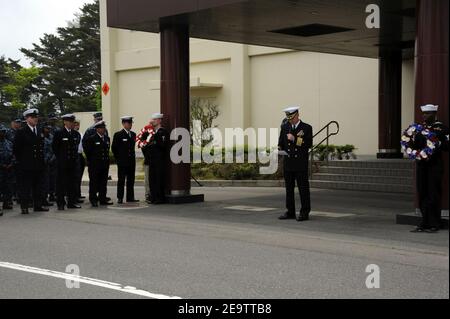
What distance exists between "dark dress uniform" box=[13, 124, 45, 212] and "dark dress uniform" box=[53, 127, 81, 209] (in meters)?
0.40

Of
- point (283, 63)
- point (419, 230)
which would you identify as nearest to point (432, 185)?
point (419, 230)

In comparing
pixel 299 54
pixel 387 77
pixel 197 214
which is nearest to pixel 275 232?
pixel 197 214

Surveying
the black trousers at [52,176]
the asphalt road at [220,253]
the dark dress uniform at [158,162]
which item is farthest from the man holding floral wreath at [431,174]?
the black trousers at [52,176]

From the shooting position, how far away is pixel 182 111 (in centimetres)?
1491

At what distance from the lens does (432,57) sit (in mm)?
10586

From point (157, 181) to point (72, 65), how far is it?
55689 mm

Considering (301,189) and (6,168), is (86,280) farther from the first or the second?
(6,168)

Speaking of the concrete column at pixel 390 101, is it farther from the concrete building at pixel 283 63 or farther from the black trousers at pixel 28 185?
the black trousers at pixel 28 185

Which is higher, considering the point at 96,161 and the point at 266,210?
the point at 96,161

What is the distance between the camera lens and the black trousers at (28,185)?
44.6 ft

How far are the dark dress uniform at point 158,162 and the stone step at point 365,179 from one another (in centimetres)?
591
